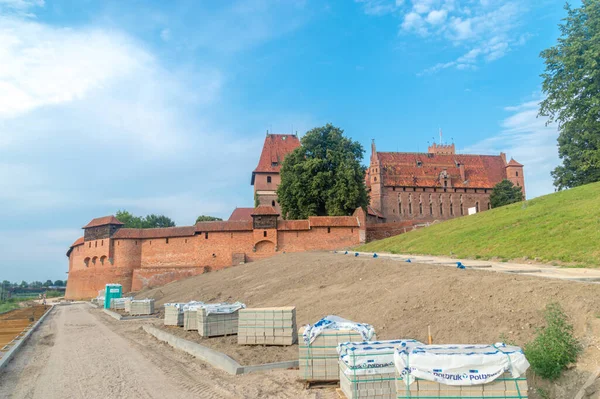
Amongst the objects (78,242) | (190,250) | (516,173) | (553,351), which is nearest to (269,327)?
(553,351)

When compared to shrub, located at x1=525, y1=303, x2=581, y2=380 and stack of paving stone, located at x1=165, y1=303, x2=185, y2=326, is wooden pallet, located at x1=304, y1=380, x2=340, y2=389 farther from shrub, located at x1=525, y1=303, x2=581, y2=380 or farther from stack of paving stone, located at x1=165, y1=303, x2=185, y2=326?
stack of paving stone, located at x1=165, y1=303, x2=185, y2=326

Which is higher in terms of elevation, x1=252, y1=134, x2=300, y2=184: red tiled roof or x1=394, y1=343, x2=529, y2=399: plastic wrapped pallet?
x1=252, y1=134, x2=300, y2=184: red tiled roof

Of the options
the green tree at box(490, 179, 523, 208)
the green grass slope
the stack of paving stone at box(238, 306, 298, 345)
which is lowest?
the stack of paving stone at box(238, 306, 298, 345)

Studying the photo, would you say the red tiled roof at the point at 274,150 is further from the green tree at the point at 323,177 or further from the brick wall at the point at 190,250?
the brick wall at the point at 190,250

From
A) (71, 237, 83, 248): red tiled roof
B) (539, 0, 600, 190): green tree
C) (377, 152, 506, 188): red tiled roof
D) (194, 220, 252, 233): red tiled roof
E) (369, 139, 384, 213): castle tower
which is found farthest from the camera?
(377, 152, 506, 188): red tiled roof

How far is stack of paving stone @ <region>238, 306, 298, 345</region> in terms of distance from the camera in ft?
→ 36.6

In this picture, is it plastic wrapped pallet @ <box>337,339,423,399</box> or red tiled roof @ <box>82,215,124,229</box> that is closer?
plastic wrapped pallet @ <box>337,339,423,399</box>

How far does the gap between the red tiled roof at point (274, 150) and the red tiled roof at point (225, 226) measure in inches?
801

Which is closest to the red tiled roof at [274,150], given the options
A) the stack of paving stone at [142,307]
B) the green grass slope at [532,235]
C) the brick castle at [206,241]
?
the brick castle at [206,241]

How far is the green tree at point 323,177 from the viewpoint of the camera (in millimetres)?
42062

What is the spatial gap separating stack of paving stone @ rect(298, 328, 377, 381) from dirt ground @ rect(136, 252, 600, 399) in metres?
2.24

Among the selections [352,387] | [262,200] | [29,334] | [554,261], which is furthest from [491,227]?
[262,200]

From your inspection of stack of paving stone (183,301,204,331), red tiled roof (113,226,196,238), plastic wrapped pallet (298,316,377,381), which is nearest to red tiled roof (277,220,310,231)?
red tiled roof (113,226,196,238)

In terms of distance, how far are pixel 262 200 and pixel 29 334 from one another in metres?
41.4
